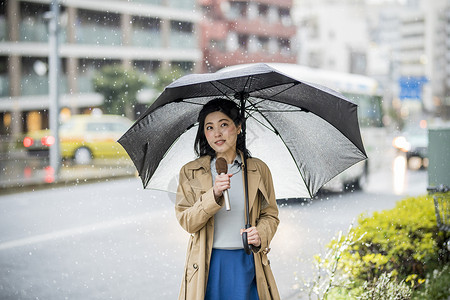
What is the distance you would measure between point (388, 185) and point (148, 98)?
212 inches

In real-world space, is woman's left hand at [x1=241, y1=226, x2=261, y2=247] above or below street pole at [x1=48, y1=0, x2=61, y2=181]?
below

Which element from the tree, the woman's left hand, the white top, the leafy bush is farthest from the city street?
the woman's left hand

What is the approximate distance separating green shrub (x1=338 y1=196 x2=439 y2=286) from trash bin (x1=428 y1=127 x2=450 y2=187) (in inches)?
33.8

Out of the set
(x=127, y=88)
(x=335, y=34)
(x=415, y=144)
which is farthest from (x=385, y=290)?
(x=415, y=144)

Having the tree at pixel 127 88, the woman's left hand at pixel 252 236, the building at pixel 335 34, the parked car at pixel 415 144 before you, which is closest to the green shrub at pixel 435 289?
the woman's left hand at pixel 252 236

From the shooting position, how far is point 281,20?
7566 mm

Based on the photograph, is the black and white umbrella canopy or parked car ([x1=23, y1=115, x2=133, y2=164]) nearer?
the black and white umbrella canopy

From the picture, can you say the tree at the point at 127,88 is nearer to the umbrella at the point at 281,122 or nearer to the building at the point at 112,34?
the building at the point at 112,34

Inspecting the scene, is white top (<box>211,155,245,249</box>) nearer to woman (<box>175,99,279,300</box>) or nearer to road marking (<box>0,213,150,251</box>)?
woman (<box>175,99,279,300</box>)

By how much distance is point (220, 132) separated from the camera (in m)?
2.23

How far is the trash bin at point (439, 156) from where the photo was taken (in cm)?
481

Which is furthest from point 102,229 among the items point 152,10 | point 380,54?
point 380,54

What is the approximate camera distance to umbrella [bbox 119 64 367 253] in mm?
2299

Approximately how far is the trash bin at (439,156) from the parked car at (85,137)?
400 cm
